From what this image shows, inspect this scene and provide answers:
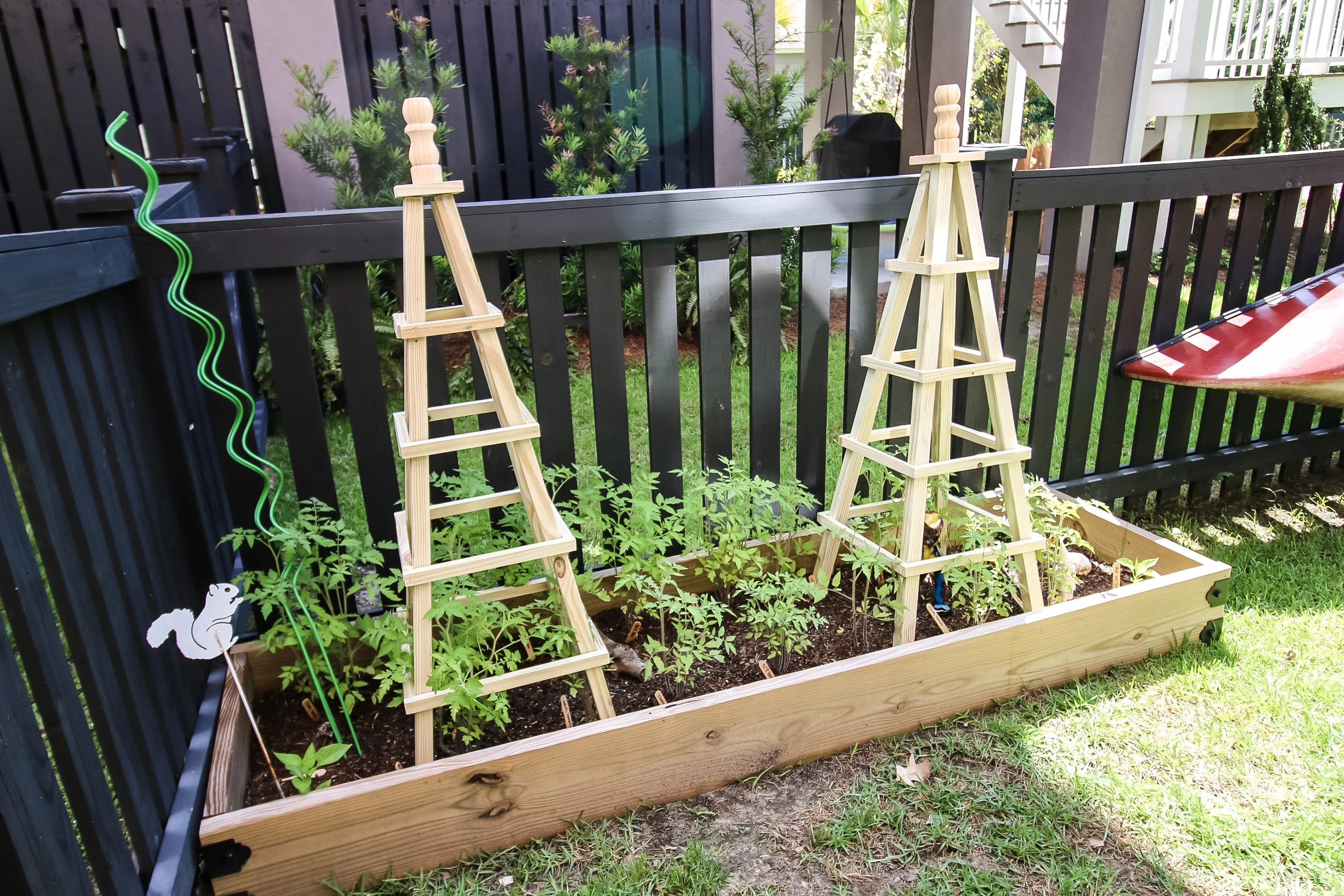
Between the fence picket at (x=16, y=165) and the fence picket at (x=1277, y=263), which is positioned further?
the fence picket at (x=16, y=165)

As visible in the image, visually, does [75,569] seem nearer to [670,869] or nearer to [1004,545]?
[670,869]

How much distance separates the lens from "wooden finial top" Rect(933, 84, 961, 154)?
6.22 ft

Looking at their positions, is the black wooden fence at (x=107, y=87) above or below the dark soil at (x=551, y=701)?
above

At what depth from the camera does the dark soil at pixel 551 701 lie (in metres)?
1.81

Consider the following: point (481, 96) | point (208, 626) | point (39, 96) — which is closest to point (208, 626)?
point (208, 626)

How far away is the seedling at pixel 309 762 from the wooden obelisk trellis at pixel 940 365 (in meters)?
1.30

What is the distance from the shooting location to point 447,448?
1646mm

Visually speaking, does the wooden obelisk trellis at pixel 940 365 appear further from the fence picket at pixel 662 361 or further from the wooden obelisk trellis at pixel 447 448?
the wooden obelisk trellis at pixel 447 448

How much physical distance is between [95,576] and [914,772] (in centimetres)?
171

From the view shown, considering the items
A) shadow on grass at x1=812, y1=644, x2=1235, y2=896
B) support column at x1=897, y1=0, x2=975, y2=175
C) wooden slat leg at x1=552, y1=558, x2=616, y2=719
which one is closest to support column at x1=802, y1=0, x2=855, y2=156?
support column at x1=897, y1=0, x2=975, y2=175

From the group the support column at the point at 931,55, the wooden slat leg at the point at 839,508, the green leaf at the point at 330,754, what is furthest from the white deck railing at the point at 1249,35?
the green leaf at the point at 330,754

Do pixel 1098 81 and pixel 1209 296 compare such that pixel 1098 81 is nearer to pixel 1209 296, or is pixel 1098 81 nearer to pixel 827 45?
pixel 827 45

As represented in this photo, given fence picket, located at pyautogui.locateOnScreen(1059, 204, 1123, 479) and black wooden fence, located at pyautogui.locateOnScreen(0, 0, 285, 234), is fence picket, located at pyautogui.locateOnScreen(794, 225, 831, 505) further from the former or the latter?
black wooden fence, located at pyautogui.locateOnScreen(0, 0, 285, 234)

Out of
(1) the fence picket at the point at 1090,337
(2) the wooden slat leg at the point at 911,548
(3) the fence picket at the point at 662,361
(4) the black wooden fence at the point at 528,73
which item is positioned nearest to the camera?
(2) the wooden slat leg at the point at 911,548
